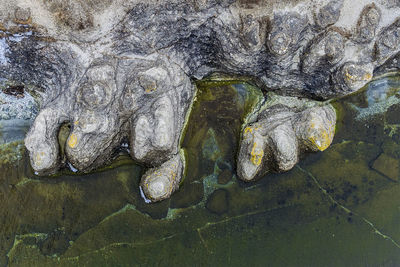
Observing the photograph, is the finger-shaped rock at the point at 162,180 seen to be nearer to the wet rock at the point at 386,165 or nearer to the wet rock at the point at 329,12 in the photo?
the wet rock at the point at 329,12

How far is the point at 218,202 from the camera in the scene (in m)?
3.82

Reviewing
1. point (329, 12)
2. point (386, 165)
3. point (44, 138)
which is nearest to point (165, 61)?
point (44, 138)

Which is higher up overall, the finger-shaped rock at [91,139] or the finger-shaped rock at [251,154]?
the finger-shaped rock at [91,139]

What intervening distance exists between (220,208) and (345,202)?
1.40 m

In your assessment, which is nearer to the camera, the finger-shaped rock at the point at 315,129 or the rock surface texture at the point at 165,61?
the rock surface texture at the point at 165,61

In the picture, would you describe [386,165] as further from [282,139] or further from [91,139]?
[91,139]

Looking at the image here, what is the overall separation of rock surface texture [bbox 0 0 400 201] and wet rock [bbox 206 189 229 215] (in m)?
0.33

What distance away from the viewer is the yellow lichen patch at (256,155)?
3529 mm

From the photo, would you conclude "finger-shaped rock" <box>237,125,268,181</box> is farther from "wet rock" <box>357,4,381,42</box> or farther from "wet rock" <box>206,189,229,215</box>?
"wet rock" <box>357,4,381,42</box>

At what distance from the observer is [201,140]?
3.83m

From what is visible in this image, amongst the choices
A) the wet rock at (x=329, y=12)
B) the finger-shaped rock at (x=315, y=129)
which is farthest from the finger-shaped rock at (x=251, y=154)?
the wet rock at (x=329, y=12)

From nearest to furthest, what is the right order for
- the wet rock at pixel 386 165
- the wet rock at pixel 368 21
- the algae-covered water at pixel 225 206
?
the wet rock at pixel 368 21, the algae-covered water at pixel 225 206, the wet rock at pixel 386 165

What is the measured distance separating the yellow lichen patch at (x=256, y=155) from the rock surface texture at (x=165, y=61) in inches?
0.6

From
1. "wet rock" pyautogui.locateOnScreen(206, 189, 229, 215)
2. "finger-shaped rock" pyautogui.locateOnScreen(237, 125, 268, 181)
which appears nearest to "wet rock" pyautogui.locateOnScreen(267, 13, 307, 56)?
"finger-shaped rock" pyautogui.locateOnScreen(237, 125, 268, 181)
